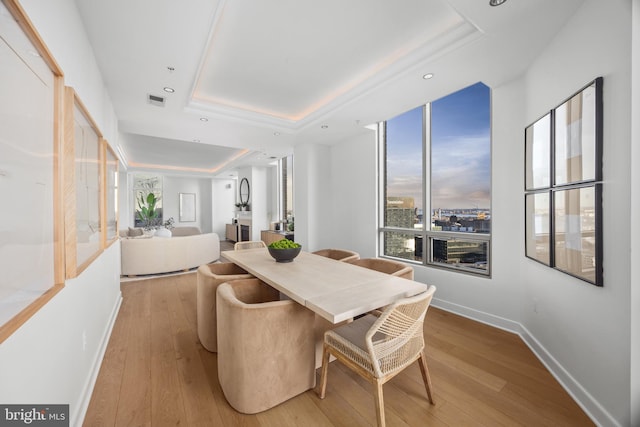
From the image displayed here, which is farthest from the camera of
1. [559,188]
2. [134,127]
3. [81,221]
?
[134,127]

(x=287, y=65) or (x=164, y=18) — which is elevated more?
(x=287, y=65)

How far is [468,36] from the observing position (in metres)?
1.97

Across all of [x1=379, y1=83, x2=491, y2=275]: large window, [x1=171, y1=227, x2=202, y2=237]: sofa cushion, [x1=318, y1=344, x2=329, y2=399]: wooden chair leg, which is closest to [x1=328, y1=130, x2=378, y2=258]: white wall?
[x1=379, y1=83, x2=491, y2=275]: large window

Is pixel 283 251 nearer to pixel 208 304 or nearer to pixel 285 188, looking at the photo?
pixel 208 304

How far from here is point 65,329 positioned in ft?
4.48

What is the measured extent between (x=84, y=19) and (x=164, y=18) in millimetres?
546

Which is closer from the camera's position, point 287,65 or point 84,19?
point 84,19

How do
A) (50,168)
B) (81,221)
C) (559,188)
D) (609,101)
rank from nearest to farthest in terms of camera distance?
1. (50,168)
2. (609,101)
3. (81,221)
4. (559,188)

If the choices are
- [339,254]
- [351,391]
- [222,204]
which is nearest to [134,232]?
[222,204]

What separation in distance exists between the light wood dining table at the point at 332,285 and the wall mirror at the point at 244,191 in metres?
5.83

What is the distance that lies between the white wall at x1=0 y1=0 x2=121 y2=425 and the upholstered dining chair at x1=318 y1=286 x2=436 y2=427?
1.35 metres

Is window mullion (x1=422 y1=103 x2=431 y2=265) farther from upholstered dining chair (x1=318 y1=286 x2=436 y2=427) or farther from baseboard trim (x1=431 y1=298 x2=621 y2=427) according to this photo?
upholstered dining chair (x1=318 y1=286 x2=436 y2=427)

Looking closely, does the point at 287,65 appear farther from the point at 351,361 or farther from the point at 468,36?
the point at 351,361

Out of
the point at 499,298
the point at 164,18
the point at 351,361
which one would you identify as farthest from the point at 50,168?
the point at 499,298
